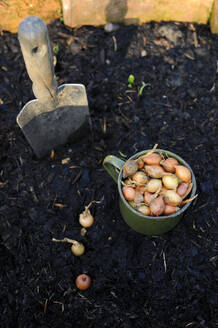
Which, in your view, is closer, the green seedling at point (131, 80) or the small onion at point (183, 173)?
the small onion at point (183, 173)

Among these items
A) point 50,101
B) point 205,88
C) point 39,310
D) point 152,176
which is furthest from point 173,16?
point 39,310

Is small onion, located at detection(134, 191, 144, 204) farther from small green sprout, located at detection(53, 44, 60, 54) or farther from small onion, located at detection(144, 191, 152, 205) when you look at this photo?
small green sprout, located at detection(53, 44, 60, 54)

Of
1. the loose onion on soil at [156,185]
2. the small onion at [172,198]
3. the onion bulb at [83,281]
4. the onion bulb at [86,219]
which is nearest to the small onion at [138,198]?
the loose onion on soil at [156,185]

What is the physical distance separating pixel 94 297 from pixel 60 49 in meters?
1.65

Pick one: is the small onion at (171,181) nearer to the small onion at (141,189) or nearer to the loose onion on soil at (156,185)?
the loose onion on soil at (156,185)

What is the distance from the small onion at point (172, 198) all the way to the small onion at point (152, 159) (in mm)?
154

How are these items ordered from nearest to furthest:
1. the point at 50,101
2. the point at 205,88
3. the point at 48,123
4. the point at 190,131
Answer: the point at 50,101
the point at 48,123
the point at 190,131
the point at 205,88

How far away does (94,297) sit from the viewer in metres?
1.59

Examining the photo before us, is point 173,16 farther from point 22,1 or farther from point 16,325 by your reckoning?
point 16,325

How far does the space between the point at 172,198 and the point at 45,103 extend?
0.82m

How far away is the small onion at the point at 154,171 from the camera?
1419 millimetres

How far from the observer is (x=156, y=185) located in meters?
1.40

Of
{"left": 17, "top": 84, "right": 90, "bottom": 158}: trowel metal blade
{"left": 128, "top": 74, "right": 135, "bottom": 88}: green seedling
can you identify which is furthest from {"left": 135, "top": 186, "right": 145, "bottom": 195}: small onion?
{"left": 128, "top": 74, "right": 135, "bottom": 88}: green seedling

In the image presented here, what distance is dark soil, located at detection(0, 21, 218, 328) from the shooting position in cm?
157
